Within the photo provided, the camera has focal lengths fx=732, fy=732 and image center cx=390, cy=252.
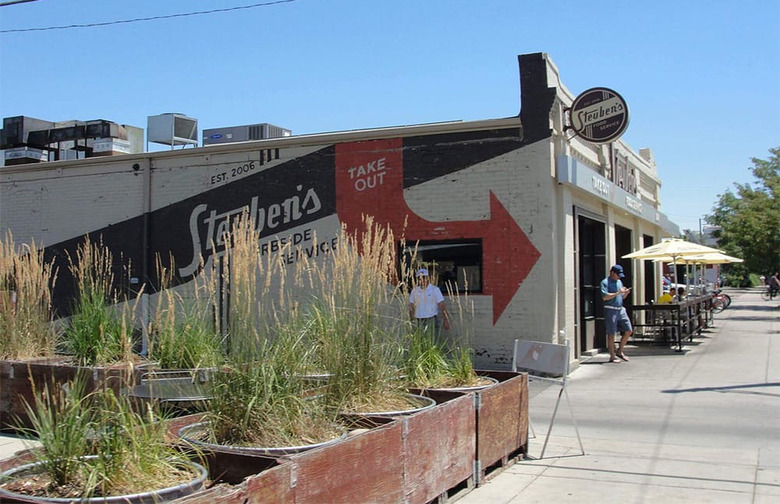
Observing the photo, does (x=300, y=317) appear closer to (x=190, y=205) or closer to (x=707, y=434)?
(x=707, y=434)

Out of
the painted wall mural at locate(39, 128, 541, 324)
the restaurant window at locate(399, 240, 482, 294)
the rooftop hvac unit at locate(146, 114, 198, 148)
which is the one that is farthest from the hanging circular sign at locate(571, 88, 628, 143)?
the rooftop hvac unit at locate(146, 114, 198, 148)

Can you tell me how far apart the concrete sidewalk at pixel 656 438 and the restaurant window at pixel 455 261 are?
2.34 meters

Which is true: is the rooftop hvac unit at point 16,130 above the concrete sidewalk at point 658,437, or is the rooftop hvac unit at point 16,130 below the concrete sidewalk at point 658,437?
above

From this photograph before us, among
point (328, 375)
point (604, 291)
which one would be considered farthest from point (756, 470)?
point (604, 291)

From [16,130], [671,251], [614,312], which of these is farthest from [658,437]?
[16,130]

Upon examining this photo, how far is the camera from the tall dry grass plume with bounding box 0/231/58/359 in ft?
27.8

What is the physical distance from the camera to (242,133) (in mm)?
17953

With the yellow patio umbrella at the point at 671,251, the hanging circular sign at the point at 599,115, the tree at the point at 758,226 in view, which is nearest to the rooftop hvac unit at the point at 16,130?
the hanging circular sign at the point at 599,115

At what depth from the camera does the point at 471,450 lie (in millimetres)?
5992

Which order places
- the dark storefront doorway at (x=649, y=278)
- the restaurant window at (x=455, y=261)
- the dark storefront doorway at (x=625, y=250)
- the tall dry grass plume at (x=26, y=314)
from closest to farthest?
1. the tall dry grass plume at (x=26, y=314)
2. the restaurant window at (x=455, y=261)
3. the dark storefront doorway at (x=625, y=250)
4. the dark storefront doorway at (x=649, y=278)

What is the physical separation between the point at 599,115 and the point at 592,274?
429 cm

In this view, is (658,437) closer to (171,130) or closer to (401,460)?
(401,460)

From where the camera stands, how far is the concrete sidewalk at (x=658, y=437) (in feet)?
20.0

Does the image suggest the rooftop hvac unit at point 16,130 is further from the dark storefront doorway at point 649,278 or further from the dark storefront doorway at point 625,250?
the dark storefront doorway at point 649,278
